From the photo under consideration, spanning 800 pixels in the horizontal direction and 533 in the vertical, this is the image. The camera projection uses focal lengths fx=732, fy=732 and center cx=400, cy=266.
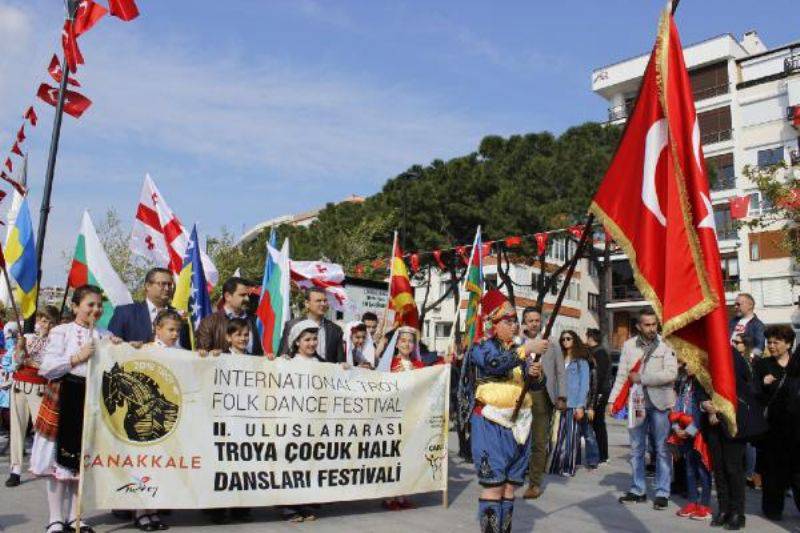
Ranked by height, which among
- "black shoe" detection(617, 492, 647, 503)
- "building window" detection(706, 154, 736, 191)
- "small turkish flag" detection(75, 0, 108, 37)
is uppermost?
"building window" detection(706, 154, 736, 191)

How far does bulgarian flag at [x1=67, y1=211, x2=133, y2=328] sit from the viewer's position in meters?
7.87

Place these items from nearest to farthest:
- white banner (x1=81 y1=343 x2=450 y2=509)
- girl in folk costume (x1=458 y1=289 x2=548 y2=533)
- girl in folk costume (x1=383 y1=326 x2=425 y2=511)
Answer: girl in folk costume (x1=458 y1=289 x2=548 y2=533) < white banner (x1=81 y1=343 x2=450 y2=509) < girl in folk costume (x1=383 y1=326 x2=425 y2=511)

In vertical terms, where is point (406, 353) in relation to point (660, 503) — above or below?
above

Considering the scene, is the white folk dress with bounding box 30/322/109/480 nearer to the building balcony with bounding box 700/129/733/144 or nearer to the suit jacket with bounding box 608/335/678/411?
the suit jacket with bounding box 608/335/678/411

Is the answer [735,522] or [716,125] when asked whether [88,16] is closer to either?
[735,522]

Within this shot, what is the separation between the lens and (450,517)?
6824 mm

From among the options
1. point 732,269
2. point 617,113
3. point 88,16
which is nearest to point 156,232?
point 88,16

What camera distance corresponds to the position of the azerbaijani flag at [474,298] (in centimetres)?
1012

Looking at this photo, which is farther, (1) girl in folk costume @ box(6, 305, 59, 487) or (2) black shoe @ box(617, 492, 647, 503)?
(2) black shoe @ box(617, 492, 647, 503)

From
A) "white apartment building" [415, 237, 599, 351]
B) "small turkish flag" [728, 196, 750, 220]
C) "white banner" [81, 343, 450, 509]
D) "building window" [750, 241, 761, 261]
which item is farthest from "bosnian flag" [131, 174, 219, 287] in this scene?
"white apartment building" [415, 237, 599, 351]

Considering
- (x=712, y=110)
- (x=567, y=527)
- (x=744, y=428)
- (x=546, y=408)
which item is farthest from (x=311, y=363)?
(x=712, y=110)

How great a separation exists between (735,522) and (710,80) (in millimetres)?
43105

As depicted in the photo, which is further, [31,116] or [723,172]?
[723,172]

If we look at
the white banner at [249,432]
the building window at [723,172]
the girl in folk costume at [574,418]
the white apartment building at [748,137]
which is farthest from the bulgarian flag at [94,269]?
the building window at [723,172]
